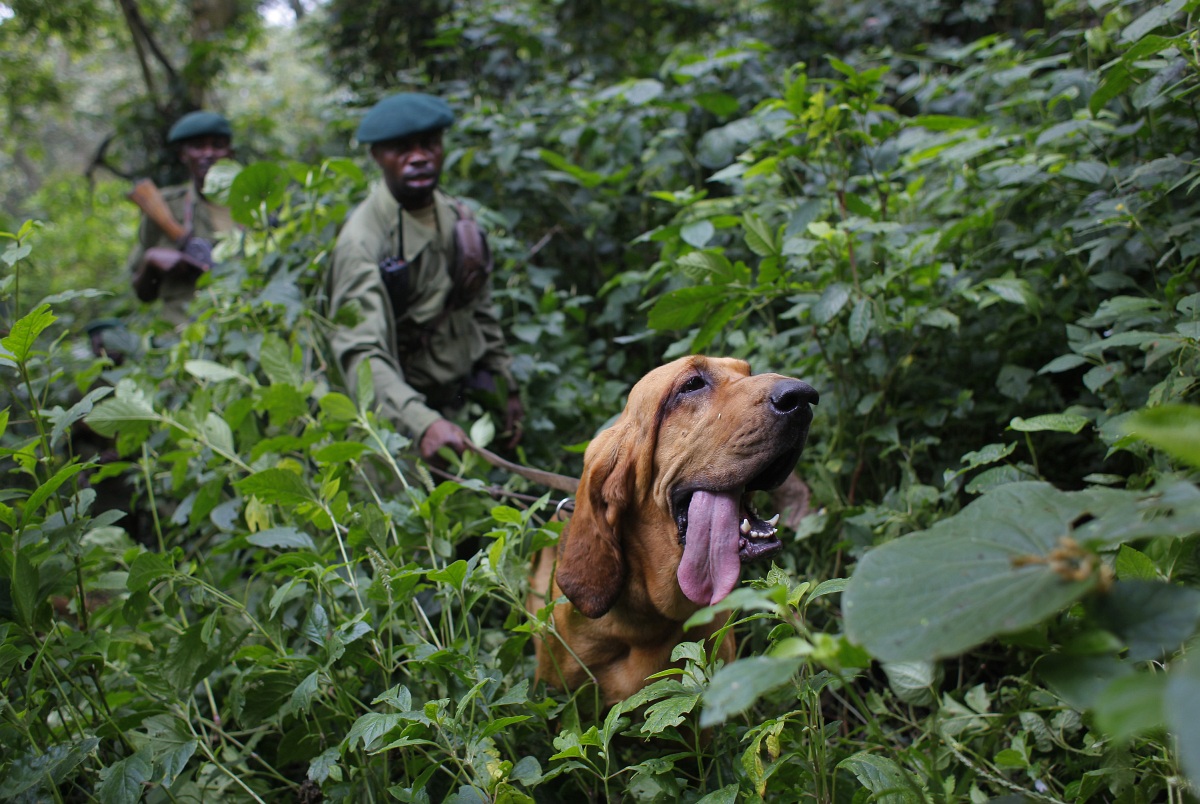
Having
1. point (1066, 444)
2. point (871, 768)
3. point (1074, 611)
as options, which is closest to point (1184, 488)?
point (1074, 611)

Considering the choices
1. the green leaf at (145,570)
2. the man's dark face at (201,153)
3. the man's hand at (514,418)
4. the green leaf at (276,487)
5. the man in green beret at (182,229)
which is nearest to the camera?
the green leaf at (145,570)

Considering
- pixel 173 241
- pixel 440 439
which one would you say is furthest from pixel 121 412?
pixel 173 241

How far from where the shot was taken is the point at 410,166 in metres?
3.83

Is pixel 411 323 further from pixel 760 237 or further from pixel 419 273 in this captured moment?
pixel 760 237

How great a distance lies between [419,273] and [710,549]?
8.62 ft

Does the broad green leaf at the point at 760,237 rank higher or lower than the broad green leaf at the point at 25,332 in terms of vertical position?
lower

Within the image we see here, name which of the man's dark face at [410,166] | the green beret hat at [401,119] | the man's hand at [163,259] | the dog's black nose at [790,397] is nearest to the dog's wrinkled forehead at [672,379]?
the dog's black nose at [790,397]

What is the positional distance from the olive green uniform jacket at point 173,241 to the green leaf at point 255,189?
277 cm

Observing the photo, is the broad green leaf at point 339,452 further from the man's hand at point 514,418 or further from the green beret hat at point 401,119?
the green beret hat at point 401,119

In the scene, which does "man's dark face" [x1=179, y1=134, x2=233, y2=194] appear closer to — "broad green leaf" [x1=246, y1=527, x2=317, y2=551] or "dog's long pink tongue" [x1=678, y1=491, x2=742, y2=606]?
"broad green leaf" [x1=246, y1=527, x2=317, y2=551]

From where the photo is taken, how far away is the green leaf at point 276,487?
201 cm

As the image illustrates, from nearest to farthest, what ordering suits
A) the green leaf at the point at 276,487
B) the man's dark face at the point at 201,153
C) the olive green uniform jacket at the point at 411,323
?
the green leaf at the point at 276,487
the olive green uniform jacket at the point at 411,323
the man's dark face at the point at 201,153

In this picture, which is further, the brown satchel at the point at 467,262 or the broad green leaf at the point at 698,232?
the brown satchel at the point at 467,262

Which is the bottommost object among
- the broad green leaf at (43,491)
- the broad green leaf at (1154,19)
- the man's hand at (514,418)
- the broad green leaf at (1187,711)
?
the man's hand at (514,418)
